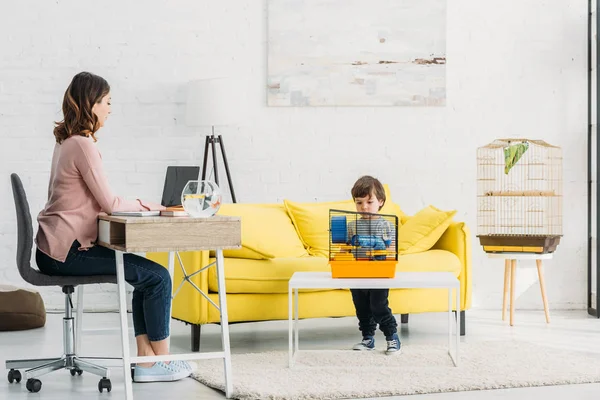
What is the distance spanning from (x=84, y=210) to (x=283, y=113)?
274 cm

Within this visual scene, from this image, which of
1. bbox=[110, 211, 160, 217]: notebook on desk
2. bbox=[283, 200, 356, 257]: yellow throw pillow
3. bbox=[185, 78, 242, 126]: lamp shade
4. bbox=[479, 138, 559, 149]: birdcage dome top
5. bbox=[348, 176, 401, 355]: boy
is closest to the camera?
bbox=[110, 211, 160, 217]: notebook on desk

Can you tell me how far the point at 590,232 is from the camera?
586cm

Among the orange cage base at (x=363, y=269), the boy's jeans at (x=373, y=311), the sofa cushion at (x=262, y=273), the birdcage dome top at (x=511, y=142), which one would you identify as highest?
the birdcage dome top at (x=511, y=142)

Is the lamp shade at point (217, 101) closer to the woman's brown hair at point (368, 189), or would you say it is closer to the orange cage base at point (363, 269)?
the woman's brown hair at point (368, 189)

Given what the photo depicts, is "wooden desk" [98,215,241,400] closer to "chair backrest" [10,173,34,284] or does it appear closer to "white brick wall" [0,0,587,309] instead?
"chair backrest" [10,173,34,284]

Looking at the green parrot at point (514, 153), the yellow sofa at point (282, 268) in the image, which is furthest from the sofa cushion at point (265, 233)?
the green parrot at point (514, 153)

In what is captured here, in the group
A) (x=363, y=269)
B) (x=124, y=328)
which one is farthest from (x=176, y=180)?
(x=124, y=328)

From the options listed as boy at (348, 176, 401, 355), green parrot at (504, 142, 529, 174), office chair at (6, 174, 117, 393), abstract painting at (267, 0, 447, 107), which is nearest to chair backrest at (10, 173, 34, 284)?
office chair at (6, 174, 117, 393)

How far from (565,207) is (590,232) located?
0.77 feet

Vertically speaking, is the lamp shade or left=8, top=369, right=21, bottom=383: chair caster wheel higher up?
the lamp shade

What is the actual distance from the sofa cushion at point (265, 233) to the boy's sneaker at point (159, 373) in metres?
0.91

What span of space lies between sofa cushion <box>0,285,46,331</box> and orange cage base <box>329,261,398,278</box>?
207 cm

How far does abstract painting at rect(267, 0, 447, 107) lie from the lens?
5820mm

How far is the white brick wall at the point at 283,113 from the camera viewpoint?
5.79m
